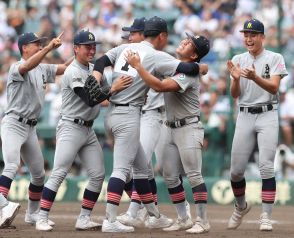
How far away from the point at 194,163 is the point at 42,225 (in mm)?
1672

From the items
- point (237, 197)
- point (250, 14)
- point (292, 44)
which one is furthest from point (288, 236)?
point (250, 14)

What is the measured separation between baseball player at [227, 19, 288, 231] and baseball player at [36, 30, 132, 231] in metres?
1.53

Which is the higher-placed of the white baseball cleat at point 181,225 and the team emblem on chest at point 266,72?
the team emblem on chest at point 266,72

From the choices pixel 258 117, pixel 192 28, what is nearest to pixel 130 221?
pixel 258 117

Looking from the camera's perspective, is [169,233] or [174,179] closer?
[169,233]

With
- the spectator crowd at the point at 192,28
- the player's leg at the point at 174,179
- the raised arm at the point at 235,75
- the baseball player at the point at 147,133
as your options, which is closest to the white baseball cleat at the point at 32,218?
the baseball player at the point at 147,133

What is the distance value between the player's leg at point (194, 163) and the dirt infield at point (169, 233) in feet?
0.59

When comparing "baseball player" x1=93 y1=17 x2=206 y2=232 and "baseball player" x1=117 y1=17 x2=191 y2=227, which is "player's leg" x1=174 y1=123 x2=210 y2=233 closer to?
"baseball player" x1=93 y1=17 x2=206 y2=232

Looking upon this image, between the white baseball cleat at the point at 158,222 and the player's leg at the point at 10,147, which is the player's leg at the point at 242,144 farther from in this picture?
the player's leg at the point at 10,147

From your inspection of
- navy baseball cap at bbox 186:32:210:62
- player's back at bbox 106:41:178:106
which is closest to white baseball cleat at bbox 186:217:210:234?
player's back at bbox 106:41:178:106

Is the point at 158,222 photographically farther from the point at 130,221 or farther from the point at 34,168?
the point at 34,168

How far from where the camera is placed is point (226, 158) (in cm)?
1450

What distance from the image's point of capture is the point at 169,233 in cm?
897

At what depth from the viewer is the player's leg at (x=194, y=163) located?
8.90 meters
